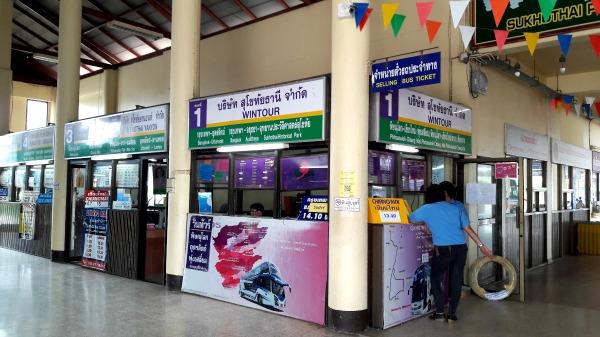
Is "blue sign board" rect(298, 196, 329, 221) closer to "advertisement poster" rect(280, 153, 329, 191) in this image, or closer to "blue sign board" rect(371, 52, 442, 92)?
"advertisement poster" rect(280, 153, 329, 191)

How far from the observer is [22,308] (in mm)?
5535

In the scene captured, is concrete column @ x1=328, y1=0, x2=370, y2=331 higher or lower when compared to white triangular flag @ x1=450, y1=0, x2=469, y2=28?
lower

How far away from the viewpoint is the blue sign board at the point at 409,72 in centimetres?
476

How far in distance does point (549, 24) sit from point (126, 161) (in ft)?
21.7

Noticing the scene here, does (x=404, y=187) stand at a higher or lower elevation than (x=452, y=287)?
higher

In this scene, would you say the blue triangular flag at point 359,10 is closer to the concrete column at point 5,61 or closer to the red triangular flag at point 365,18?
the red triangular flag at point 365,18

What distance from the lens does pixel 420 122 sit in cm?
568

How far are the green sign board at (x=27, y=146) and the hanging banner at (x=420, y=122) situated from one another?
741 centimetres

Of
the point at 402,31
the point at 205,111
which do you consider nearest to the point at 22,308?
the point at 205,111

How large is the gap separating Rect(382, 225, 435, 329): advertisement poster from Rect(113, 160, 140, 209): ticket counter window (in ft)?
14.3

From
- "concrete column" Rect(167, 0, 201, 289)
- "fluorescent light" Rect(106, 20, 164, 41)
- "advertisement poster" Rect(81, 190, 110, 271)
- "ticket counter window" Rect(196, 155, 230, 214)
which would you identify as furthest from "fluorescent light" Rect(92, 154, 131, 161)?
"fluorescent light" Rect(106, 20, 164, 41)

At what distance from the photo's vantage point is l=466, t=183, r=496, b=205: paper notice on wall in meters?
6.69

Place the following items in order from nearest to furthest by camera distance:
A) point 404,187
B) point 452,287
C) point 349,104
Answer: point 349,104
point 452,287
point 404,187

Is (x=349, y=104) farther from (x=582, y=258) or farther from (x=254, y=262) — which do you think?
(x=582, y=258)
